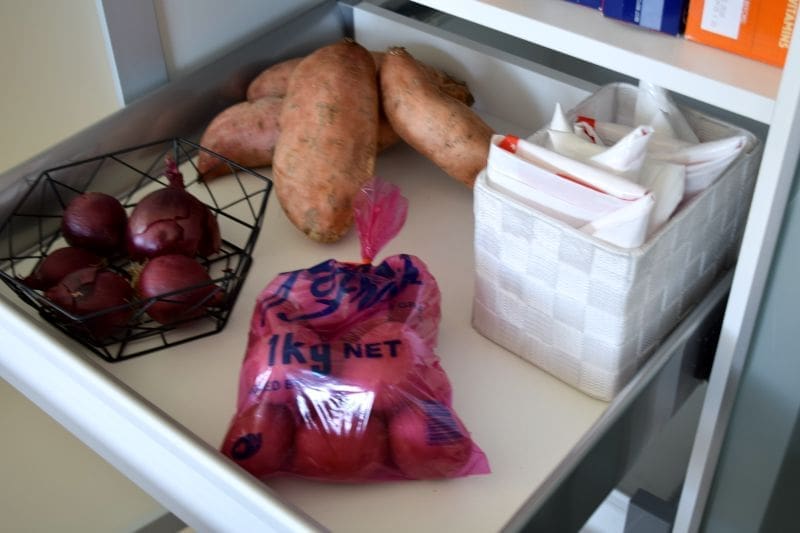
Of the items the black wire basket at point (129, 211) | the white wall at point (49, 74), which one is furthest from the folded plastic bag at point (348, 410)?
the white wall at point (49, 74)

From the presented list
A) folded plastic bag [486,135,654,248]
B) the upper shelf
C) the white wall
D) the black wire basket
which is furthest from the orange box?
the white wall

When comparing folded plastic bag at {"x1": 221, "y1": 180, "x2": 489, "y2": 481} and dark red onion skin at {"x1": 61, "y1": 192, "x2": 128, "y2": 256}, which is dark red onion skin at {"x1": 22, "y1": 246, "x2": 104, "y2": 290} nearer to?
dark red onion skin at {"x1": 61, "y1": 192, "x2": 128, "y2": 256}

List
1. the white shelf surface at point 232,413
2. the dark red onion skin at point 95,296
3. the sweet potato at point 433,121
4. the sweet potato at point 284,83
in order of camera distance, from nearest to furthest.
Answer: the white shelf surface at point 232,413, the dark red onion skin at point 95,296, the sweet potato at point 433,121, the sweet potato at point 284,83

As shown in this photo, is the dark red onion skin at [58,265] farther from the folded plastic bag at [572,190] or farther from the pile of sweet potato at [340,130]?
the folded plastic bag at [572,190]

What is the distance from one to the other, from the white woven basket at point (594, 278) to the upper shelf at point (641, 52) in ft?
0.27

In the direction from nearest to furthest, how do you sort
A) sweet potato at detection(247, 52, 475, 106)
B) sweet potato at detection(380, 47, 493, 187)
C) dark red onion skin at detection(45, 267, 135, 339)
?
dark red onion skin at detection(45, 267, 135, 339), sweet potato at detection(380, 47, 493, 187), sweet potato at detection(247, 52, 475, 106)

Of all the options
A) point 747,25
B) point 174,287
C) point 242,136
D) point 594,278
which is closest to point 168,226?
point 174,287

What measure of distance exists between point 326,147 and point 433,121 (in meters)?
0.11

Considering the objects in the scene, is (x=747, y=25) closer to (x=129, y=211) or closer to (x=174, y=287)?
(x=174, y=287)

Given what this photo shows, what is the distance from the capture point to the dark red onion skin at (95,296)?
808mm

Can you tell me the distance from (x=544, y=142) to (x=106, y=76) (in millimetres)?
543

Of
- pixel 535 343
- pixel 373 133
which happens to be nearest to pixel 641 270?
pixel 535 343

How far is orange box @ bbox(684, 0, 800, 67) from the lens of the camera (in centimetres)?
68

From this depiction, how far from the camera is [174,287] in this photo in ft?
2.67
